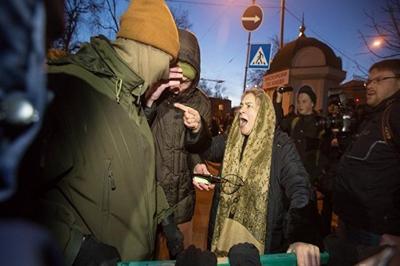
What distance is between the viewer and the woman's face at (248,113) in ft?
9.16

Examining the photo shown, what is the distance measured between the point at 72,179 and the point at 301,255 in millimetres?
1078

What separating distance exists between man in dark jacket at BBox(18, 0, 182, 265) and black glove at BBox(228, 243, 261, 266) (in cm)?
45

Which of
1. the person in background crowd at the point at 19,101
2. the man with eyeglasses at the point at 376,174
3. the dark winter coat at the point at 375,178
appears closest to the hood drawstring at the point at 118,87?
the person in background crowd at the point at 19,101

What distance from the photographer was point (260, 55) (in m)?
7.04

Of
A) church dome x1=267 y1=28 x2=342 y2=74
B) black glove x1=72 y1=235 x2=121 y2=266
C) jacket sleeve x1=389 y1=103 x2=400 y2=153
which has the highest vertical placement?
church dome x1=267 y1=28 x2=342 y2=74

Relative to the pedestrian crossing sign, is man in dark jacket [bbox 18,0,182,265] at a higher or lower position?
lower

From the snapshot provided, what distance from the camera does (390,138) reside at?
8.94 ft

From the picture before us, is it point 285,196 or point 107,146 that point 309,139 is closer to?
point 285,196

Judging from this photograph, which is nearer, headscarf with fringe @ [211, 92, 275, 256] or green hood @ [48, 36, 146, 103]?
green hood @ [48, 36, 146, 103]

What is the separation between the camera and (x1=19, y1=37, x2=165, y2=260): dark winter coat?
3.96 ft

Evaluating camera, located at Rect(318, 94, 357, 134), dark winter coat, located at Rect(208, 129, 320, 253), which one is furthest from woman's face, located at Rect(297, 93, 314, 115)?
dark winter coat, located at Rect(208, 129, 320, 253)

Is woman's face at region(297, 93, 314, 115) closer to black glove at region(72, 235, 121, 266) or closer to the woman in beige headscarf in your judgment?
the woman in beige headscarf

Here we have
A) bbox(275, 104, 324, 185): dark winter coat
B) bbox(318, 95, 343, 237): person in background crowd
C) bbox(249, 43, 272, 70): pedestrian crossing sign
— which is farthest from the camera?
bbox(249, 43, 272, 70): pedestrian crossing sign

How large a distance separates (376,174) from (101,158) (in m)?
2.45
